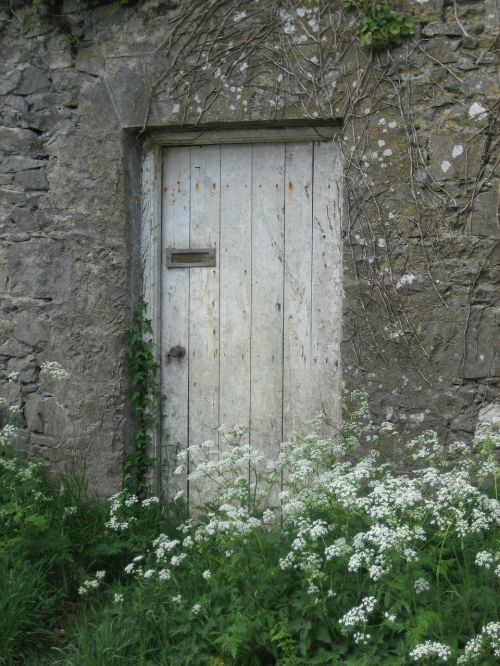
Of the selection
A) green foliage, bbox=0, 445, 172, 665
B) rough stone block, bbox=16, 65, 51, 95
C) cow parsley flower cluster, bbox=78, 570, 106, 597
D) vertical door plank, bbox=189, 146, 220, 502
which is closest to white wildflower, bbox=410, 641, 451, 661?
cow parsley flower cluster, bbox=78, 570, 106, 597

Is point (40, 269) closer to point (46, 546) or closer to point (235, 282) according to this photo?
point (235, 282)

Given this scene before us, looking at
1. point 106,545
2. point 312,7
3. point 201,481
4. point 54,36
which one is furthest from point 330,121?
point 106,545

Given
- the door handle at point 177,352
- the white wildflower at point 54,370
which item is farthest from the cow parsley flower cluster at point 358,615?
the door handle at point 177,352

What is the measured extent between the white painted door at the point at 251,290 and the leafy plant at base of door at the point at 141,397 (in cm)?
10

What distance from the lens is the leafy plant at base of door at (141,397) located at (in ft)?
13.6

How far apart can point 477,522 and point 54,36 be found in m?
3.26

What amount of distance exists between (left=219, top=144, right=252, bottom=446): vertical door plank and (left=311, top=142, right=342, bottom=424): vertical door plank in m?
0.35

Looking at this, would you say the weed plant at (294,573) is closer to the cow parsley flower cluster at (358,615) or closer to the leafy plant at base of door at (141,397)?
the cow parsley flower cluster at (358,615)

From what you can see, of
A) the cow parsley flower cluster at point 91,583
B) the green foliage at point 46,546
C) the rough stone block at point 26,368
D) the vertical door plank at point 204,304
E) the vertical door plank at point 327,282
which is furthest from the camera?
the rough stone block at point 26,368

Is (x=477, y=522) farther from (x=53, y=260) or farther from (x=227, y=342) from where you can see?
(x=53, y=260)

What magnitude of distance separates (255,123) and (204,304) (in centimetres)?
96

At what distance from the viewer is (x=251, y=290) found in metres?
4.10

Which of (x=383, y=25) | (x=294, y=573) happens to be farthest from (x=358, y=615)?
(x=383, y=25)

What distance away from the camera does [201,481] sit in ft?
13.6
